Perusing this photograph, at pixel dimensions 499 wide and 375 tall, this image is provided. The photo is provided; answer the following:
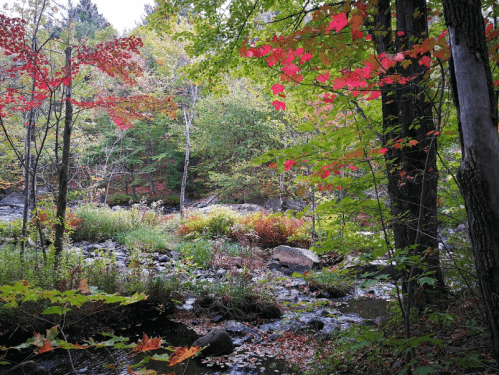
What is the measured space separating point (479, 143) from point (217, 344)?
336cm

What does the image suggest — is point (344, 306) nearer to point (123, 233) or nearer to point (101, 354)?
point (101, 354)

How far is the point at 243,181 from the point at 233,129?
118 inches

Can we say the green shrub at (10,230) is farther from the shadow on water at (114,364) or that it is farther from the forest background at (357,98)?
the shadow on water at (114,364)

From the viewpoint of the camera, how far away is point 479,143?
3.84 ft

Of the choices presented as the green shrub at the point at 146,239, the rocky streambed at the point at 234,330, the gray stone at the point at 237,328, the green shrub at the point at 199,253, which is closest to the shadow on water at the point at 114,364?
the rocky streambed at the point at 234,330

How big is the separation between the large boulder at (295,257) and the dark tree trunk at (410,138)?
14.0 feet

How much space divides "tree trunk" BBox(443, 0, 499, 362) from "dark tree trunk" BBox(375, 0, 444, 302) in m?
1.08

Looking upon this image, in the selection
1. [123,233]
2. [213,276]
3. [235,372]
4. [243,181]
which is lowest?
[235,372]

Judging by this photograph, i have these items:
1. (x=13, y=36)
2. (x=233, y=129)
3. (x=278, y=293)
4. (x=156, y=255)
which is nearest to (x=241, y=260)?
(x=278, y=293)

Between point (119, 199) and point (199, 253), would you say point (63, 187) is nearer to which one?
point (199, 253)

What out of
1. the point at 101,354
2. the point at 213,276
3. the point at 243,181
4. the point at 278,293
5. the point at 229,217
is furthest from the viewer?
the point at 243,181

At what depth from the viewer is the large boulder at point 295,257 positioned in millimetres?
6969

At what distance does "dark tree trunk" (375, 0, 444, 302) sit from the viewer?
2.41 meters

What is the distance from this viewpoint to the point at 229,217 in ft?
32.0
